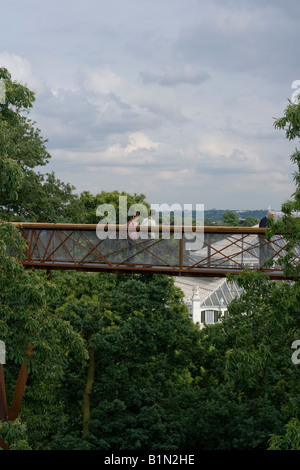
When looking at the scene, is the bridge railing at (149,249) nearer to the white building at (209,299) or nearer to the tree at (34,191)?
the tree at (34,191)

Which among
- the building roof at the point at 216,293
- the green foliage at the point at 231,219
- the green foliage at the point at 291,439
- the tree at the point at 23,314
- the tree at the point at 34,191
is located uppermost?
the green foliage at the point at 231,219

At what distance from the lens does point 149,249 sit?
1609cm

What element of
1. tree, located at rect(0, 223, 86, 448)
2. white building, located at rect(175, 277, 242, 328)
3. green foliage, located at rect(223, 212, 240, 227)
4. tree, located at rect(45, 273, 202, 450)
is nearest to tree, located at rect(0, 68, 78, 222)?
tree, located at rect(45, 273, 202, 450)

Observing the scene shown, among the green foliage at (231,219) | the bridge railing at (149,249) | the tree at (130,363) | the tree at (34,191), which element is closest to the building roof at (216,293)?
the tree at (34,191)

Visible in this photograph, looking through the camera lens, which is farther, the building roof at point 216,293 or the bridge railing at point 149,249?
the building roof at point 216,293

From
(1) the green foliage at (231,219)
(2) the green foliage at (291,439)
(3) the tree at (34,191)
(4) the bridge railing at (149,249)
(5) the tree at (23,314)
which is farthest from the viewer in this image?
(1) the green foliage at (231,219)

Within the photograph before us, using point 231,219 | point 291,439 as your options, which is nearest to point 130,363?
point 291,439

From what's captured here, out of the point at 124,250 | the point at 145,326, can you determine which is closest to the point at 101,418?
the point at 145,326

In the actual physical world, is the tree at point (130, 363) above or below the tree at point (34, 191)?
below

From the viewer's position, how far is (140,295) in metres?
21.2

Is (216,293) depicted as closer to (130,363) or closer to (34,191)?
(34,191)

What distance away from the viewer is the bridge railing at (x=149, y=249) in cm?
1542

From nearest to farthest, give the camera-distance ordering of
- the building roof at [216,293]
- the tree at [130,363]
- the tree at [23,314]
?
the tree at [23,314] → the tree at [130,363] → the building roof at [216,293]

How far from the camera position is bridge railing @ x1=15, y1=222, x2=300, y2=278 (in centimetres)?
1542
